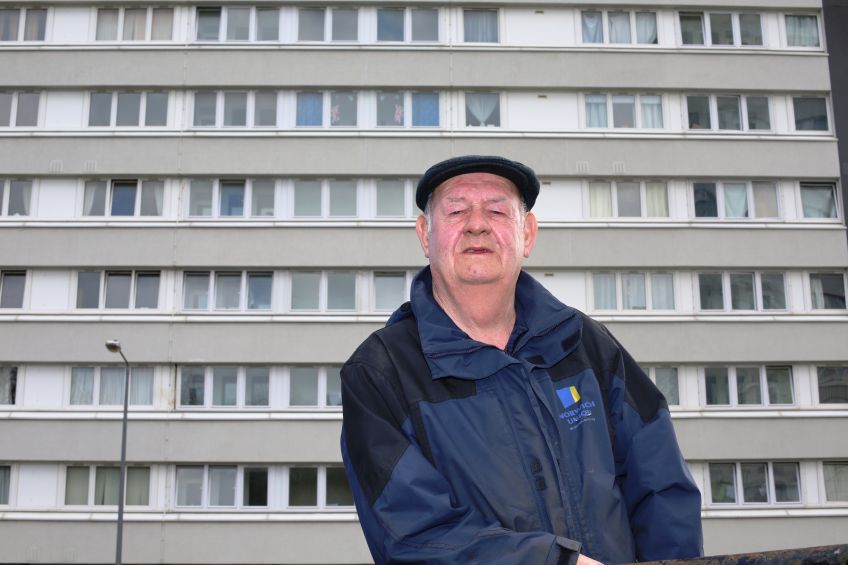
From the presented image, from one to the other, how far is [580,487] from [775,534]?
952 inches

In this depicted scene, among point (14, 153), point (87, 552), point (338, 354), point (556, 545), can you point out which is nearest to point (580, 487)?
point (556, 545)

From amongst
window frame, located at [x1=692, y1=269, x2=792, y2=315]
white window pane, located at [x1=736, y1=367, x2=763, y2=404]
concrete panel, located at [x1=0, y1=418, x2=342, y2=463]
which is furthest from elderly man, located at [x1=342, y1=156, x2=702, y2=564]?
white window pane, located at [x1=736, y1=367, x2=763, y2=404]

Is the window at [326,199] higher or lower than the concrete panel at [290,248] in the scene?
higher

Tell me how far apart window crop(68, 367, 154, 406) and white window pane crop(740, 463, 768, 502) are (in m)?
17.4

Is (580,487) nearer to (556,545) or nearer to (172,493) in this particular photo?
(556,545)

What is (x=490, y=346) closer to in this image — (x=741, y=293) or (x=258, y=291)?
(x=258, y=291)

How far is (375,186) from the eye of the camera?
25359mm

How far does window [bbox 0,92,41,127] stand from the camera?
25.8m

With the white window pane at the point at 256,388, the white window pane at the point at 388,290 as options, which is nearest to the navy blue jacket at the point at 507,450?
the white window pane at the point at 388,290

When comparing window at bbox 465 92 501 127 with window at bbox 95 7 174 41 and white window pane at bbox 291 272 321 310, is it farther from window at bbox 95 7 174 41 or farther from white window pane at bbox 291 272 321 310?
window at bbox 95 7 174 41

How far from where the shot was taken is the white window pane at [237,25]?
26.1 m

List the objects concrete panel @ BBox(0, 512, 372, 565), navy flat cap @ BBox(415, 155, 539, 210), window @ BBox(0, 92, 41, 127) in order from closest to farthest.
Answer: navy flat cap @ BBox(415, 155, 539, 210) → concrete panel @ BBox(0, 512, 372, 565) → window @ BBox(0, 92, 41, 127)

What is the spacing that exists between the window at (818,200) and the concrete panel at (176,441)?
52.1 ft

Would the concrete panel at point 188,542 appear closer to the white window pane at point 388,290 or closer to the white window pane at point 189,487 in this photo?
the white window pane at point 189,487
